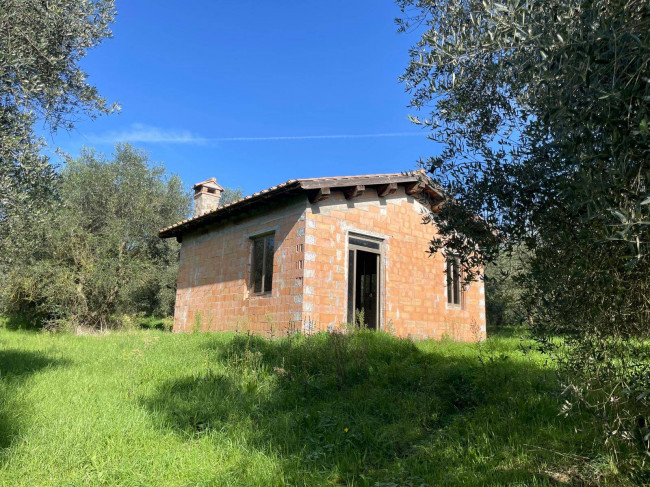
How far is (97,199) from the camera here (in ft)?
64.8

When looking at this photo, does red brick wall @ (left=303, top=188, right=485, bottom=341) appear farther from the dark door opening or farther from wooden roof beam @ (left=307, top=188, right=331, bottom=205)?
the dark door opening

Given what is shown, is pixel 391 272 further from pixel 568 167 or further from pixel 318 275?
pixel 568 167

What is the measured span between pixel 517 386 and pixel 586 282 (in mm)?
3106

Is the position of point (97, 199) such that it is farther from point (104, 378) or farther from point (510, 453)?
point (510, 453)

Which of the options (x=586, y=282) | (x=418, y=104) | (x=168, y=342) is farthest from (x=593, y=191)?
(x=168, y=342)

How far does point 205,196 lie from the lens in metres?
16.2

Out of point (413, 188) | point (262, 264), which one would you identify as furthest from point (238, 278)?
point (413, 188)

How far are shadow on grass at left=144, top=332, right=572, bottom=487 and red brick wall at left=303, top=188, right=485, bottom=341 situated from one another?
8.41ft

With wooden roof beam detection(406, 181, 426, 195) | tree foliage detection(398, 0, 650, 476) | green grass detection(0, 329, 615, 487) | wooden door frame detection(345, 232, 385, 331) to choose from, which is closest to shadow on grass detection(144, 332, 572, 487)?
green grass detection(0, 329, 615, 487)

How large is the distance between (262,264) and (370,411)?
22.0 feet

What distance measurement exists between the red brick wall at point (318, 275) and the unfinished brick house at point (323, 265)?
3cm

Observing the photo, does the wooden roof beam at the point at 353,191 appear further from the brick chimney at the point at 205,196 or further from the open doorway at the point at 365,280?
the brick chimney at the point at 205,196

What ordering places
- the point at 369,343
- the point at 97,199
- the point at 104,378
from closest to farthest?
the point at 104,378 < the point at 369,343 < the point at 97,199

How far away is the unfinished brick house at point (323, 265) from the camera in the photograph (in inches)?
403
